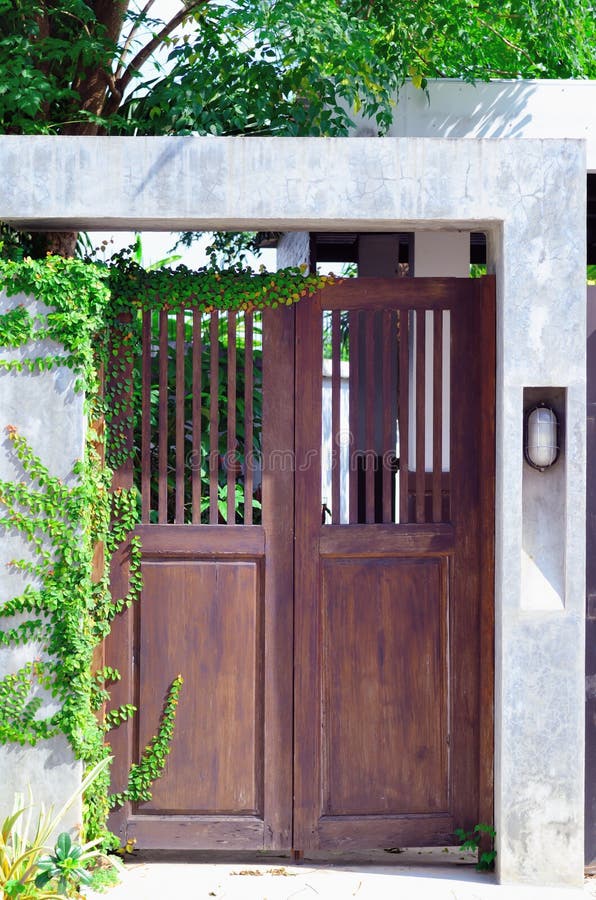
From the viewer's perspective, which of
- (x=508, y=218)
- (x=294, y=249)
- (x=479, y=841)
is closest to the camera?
(x=508, y=218)

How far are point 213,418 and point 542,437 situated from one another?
1.59m

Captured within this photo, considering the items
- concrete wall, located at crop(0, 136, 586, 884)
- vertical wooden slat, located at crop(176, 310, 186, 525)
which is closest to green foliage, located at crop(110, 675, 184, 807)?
vertical wooden slat, located at crop(176, 310, 186, 525)

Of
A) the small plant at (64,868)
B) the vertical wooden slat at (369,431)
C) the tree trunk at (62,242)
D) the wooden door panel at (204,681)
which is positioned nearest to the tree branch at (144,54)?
the tree trunk at (62,242)

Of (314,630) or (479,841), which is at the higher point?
(314,630)

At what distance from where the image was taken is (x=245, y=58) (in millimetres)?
7691

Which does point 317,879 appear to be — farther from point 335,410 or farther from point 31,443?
point 31,443

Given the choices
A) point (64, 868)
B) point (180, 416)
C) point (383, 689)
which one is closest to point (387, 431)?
point (180, 416)

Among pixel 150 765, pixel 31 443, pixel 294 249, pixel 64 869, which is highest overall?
pixel 294 249

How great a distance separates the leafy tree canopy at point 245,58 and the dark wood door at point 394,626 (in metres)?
3.37

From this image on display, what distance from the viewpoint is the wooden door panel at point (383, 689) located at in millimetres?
4828

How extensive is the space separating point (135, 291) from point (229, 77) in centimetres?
357

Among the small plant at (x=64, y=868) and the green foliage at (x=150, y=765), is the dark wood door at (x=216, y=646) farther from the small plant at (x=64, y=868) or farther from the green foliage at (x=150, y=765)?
the small plant at (x=64, y=868)

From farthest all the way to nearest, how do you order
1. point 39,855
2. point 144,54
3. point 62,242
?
point 144,54
point 62,242
point 39,855

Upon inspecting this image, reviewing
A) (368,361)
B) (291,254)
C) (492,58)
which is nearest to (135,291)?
(368,361)
